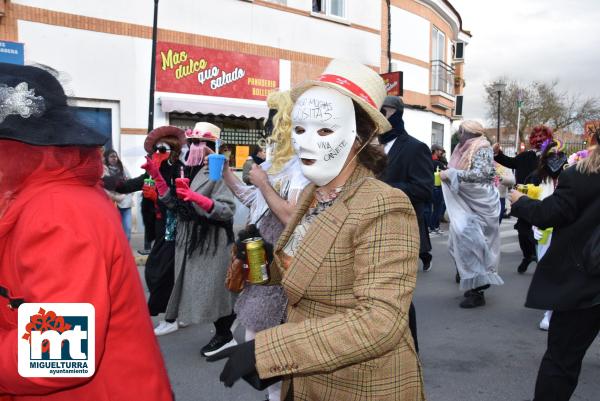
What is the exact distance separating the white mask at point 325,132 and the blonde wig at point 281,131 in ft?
3.84

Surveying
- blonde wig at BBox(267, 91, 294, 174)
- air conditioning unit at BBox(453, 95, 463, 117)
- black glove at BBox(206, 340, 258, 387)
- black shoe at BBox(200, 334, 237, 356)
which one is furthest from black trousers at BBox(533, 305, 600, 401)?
air conditioning unit at BBox(453, 95, 463, 117)

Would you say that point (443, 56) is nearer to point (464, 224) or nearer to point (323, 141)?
point (464, 224)

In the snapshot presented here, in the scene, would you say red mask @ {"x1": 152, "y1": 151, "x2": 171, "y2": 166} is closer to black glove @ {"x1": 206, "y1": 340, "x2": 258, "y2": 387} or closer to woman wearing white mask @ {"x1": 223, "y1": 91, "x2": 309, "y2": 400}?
woman wearing white mask @ {"x1": 223, "y1": 91, "x2": 309, "y2": 400}

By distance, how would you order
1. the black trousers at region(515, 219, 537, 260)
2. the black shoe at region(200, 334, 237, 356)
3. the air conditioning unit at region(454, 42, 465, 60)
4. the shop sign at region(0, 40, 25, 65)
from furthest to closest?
1. the air conditioning unit at region(454, 42, 465, 60)
2. the shop sign at region(0, 40, 25, 65)
3. the black trousers at region(515, 219, 537, 260)
4. the black shoe at region(200, 334, 237, 356)

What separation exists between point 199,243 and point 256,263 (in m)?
2.03

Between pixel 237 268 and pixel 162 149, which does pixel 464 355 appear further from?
pixel 162 149

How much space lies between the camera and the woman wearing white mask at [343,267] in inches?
50.4

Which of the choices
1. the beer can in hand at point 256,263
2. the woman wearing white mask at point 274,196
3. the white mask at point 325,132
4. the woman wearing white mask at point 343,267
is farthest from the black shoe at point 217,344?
the white mask at point 325,132

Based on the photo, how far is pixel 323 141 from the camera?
168 centimetres

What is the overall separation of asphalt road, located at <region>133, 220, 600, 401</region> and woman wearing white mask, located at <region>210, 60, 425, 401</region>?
210 centimetres

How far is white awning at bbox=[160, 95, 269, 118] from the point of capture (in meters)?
11.2

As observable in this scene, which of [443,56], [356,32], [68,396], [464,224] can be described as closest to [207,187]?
[68,396]

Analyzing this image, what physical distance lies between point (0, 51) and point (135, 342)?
31.9 ft

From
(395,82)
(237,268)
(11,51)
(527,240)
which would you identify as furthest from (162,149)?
(395,82)
